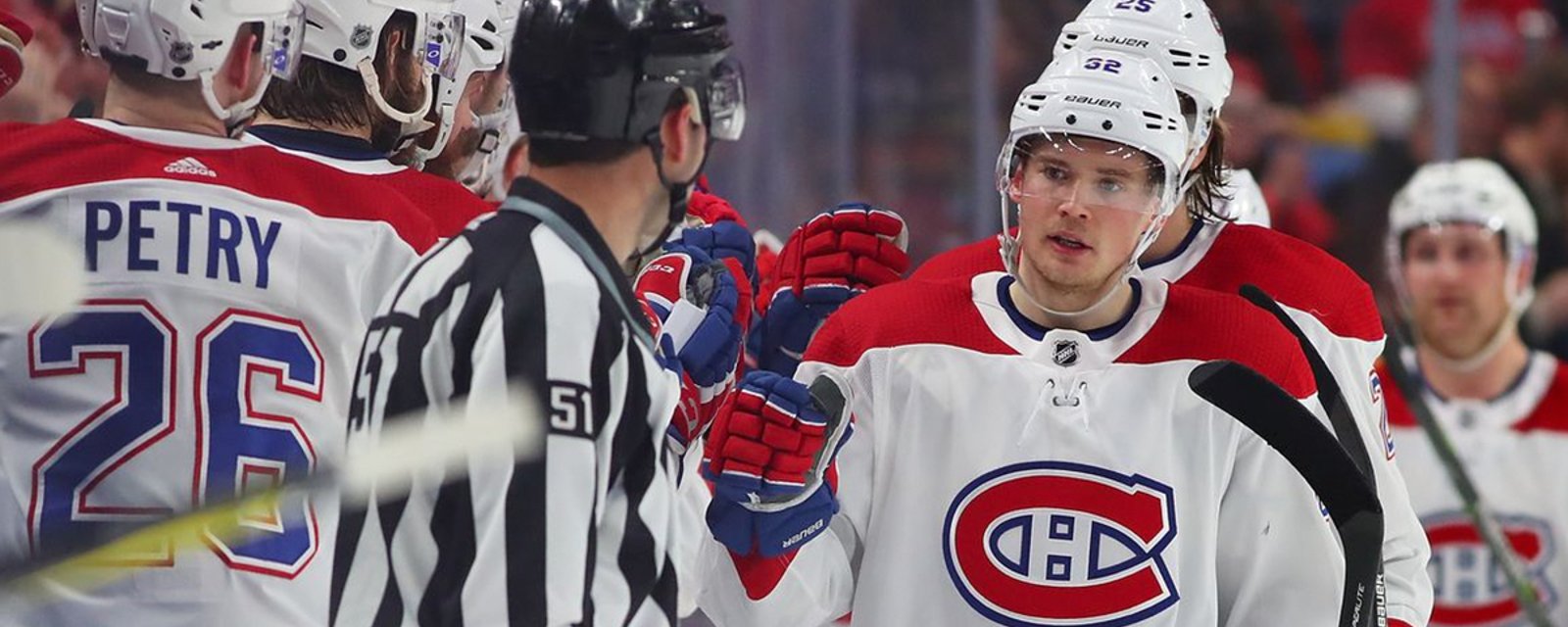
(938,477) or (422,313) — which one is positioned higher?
(422,313)

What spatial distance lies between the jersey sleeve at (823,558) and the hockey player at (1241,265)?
1.20 feet

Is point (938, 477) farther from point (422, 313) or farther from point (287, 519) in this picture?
point (422, 313)

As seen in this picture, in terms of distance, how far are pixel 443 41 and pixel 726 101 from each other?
2.87 ft

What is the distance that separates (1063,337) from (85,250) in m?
1.09

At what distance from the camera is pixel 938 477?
2.81 m

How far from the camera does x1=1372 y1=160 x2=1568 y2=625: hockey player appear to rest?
504 centimetres

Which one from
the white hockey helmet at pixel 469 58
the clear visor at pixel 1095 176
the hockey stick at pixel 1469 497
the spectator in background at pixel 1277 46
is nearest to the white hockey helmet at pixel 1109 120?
the clear visor at pixel 1095 176

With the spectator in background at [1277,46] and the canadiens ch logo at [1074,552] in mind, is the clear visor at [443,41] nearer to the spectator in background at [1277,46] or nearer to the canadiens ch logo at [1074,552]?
the canadiens ch logo at [1074,552]

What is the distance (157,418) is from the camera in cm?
259

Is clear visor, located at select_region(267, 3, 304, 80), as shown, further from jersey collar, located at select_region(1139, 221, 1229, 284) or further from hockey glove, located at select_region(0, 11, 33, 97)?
jersey collar, located at select_region(1139, 221, 1229, 284)

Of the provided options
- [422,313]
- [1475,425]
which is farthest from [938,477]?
[1475,425]

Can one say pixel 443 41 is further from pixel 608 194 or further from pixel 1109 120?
pixel 608 194

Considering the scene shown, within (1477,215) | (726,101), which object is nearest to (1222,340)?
(726,101)

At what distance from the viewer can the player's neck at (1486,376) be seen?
5254 millimetres
